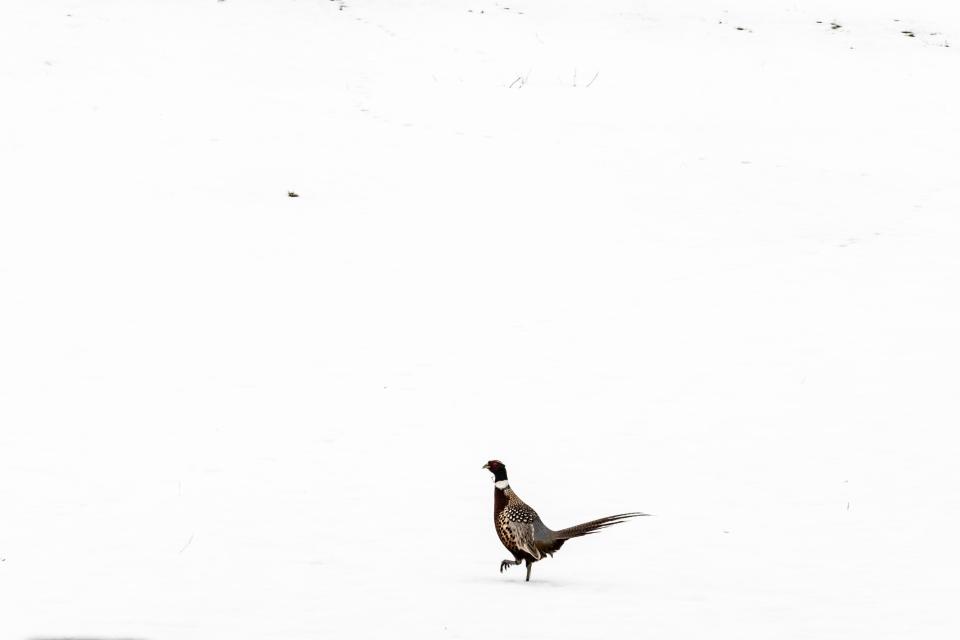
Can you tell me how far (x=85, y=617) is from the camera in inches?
284

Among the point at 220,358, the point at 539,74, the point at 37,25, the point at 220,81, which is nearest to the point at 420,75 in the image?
the point at 539,74

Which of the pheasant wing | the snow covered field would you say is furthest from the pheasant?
the snow covered field

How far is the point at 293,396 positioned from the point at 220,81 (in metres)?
11.4

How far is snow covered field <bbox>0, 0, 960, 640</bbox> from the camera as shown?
8516 mm

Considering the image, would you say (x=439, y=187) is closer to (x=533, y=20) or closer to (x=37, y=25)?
(x=533, y=20)

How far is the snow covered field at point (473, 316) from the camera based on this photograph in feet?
27.9

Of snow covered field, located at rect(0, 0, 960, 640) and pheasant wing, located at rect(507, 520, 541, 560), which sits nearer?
pheasant wing, located at rect(507, 520, 541, 560)

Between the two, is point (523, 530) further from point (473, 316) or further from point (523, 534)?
point (473, 316)

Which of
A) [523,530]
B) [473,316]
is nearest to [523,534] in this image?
[523,530]

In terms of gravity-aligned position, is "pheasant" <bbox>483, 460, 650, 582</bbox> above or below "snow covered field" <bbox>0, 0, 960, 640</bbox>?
above

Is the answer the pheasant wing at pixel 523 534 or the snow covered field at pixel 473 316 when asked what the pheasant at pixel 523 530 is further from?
the snow covered field at pixel 473 316

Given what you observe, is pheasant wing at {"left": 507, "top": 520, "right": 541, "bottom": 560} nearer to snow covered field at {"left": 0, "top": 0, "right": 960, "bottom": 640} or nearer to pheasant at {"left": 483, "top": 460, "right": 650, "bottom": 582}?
pheasant at {"left": 483, "top": 460, "right": 650, "bottom": 582}

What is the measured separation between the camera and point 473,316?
Result: 14.9 meters

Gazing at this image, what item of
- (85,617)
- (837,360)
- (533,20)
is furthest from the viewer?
(533,20)
